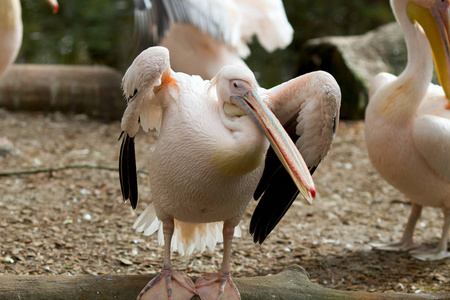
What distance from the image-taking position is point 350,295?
247cm

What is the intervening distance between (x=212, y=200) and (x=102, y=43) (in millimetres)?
6708

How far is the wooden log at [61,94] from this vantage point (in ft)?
19.1

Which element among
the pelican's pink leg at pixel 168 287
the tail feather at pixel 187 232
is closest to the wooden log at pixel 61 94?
the tail feather at pixel 187 232

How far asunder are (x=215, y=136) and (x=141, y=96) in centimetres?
32

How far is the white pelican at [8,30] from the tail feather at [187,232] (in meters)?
2.22

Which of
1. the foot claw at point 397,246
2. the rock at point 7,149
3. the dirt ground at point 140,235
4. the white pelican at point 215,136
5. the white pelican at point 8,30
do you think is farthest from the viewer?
the rock at point 7,149

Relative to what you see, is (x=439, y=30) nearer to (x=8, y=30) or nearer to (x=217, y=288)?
(x=217, y=288)

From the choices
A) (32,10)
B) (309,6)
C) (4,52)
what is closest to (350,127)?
(4,52)

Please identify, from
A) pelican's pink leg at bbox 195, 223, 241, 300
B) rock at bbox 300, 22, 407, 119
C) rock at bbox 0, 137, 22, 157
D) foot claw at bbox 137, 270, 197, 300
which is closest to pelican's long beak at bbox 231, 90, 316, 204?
pelican's pink leg at bbox 195, 223, 241, 300

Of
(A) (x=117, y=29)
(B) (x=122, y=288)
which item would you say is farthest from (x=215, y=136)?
(A) (x=117, y=29)

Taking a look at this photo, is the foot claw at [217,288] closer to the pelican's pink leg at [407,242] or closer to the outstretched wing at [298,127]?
the outstretched wing at [298,127]

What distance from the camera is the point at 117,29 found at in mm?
9352

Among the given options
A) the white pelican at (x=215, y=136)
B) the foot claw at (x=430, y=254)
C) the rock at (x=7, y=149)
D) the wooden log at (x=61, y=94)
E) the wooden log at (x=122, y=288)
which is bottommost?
the wooden log at (x=61, y=94)

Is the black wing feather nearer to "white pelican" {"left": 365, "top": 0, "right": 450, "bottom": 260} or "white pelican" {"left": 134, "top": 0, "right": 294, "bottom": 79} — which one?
"white pelican" {"left": 365, "top": 0, "right": 450, "bottom": 260}
